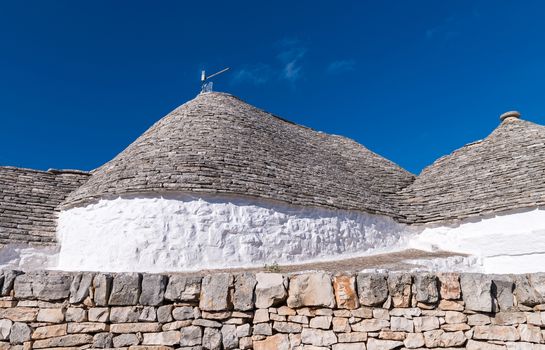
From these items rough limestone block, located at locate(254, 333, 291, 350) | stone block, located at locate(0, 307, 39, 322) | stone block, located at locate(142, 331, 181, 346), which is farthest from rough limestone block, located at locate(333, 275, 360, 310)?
stone block, located at locate(0, 307, 39, 322)

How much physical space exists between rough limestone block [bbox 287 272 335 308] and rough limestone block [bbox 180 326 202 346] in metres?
0.90

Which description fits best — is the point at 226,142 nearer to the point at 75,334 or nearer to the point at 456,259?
the point at 456,259

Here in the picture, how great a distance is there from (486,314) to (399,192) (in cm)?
1154

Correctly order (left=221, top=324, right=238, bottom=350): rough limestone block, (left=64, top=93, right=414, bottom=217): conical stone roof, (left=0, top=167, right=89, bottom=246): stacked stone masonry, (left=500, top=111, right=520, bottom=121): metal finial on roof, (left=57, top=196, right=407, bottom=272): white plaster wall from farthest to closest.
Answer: (left=500, top=111, right=520, bottom=121): metal finial on roof → (left=0, top=167, right=89, bottom=246): stacked stone masonry → (left=64, top=93, right=414, bottom=217): conical stone roof → (left=57, top=196, right=407, bottom=272): white plaster wall → (left=221, top=324, right=238, bottom=350): rough limestone block

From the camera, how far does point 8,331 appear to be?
12.3ft

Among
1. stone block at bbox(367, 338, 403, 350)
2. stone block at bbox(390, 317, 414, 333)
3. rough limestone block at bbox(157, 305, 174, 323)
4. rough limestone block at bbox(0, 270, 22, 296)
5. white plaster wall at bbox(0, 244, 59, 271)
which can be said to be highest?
white plaster wall at bbox(0, 244, 59, 271)

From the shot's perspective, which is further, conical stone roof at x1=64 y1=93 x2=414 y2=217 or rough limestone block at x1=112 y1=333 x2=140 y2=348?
conical stone roof at x1=64 y1=93 x2=414 y2=217

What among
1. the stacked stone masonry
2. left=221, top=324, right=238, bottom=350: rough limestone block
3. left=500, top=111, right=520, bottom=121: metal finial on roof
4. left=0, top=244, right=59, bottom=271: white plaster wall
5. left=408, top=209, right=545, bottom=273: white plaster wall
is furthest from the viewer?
left=500, top=111, right=520, bottom=121: metal finial on roof

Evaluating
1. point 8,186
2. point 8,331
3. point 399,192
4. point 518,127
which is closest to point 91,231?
point 8,186

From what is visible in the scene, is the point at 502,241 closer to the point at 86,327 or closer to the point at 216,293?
the point at 216,293

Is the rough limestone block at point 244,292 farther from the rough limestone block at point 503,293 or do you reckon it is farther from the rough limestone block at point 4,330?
the rough limestone block at point 503,293

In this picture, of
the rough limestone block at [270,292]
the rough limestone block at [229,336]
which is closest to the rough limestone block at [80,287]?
the rough limestone block at [229,336]

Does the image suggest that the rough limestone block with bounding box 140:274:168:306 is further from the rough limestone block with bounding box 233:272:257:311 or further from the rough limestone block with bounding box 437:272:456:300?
the rough limestone block with bounding box 437:272:456:300

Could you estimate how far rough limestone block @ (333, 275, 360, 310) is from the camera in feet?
12.9
